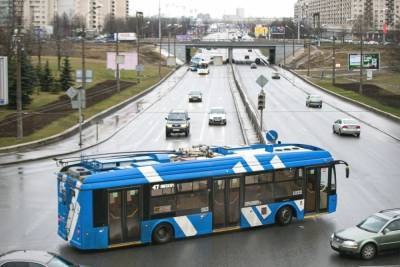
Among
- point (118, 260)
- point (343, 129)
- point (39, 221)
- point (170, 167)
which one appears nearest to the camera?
point (118, 260)

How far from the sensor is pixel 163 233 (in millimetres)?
19172

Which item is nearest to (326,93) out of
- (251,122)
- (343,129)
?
(251,122)

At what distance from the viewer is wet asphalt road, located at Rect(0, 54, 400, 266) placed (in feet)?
58.5

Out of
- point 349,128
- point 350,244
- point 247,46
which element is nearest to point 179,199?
point 350,244

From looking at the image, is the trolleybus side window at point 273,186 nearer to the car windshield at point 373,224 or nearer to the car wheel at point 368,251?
the car windshield at point 373,224

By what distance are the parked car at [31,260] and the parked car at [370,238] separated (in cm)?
739

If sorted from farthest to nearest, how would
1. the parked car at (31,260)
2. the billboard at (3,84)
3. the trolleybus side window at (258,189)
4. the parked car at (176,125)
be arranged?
the parked car at (176,125), the billboard at (3,84), the trolleybus side window at (258,189), the parked car at (31,260)

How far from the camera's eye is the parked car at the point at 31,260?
1330 cm

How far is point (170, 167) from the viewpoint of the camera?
18875 mm

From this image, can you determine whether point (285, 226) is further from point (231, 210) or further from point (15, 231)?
point (15, 231)

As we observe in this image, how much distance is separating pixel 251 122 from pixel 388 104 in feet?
63.0

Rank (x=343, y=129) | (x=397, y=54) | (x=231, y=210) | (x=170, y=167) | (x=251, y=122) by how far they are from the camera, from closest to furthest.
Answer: (x=170, y=167) < (x=231, y=210) < (x=343, y=129) < (x=251, y=122) < (x=397, y=54)

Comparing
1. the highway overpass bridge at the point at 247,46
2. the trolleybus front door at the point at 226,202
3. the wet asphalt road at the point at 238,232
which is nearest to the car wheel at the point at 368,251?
the wet asphalt road at the point at 238,232

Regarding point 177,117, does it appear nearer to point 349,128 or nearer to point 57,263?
point 349,128
